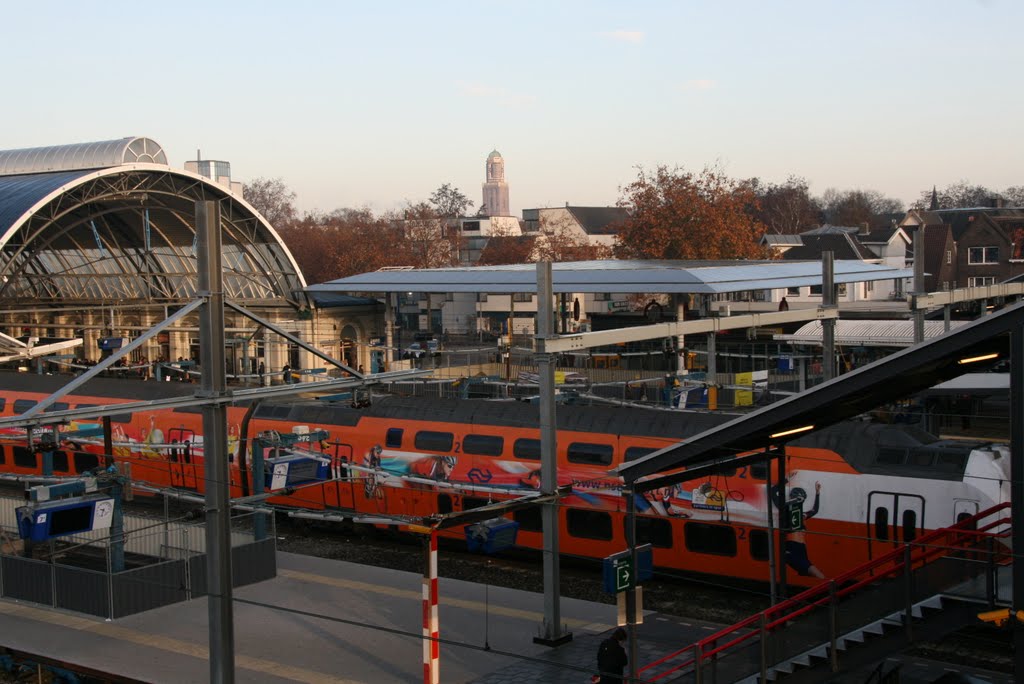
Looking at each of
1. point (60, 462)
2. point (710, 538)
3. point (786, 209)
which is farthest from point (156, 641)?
point (786, 209)

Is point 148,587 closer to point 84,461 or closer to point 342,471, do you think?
point 342,471

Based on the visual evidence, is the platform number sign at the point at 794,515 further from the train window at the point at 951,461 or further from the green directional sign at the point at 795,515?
the train window at the point at 951,461

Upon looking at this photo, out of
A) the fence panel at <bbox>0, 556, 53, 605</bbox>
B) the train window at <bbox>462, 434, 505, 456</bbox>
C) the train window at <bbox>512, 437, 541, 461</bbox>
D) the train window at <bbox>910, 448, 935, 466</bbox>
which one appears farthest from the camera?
the train window at <bbox>462, 434, 505, 456</bbox>

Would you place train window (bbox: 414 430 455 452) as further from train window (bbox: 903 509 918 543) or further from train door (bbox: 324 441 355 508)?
train window (bbox: 903 509 918 543)

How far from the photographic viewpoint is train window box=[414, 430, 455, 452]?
22953mm

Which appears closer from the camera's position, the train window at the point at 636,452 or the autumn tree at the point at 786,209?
the train window at the point at 636,452

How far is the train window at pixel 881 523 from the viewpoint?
17391 millimetres

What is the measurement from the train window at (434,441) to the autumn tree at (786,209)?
4522 inches

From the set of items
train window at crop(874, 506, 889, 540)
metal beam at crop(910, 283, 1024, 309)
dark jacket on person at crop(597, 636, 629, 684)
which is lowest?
dark jacket on person at crop(597, 636, 629, 684)

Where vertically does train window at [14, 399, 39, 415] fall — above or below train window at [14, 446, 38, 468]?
above

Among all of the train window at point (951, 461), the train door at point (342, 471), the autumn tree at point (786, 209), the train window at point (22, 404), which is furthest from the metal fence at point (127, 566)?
the autumn tree at point (786, 209)

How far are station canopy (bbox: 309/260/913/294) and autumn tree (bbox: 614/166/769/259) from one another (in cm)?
2163

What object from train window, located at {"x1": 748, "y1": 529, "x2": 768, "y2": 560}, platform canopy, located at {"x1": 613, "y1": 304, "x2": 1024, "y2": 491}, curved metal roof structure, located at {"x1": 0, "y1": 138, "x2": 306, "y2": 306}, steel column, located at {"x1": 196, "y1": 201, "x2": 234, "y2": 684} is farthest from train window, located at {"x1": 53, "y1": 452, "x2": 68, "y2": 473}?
platform canopy, located at {"x1": 613, "y1": 304, "x2": 1024, "y2": 491}

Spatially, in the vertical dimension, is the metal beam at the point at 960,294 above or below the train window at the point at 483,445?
above
